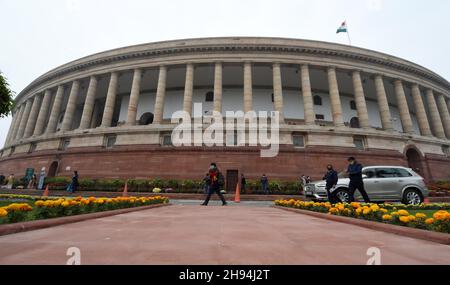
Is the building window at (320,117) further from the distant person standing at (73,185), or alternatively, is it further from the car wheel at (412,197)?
the distant person standing at (73,185)

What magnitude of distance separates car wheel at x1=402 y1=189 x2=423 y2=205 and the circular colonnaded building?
1024 centimetres

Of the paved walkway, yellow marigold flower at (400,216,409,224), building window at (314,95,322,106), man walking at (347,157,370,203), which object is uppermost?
building window at (314,95,322,106)

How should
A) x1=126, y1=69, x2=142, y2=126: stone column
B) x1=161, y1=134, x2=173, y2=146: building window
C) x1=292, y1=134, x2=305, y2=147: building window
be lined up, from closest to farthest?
x1=292, y1=134, x2=305, y2=147: building window
x1=161, y1=134, x2=173, y2=146: building window
x1=126, y1=69, x2=142, y2=126: stone column

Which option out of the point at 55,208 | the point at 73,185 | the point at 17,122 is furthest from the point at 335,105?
the point at 17,122

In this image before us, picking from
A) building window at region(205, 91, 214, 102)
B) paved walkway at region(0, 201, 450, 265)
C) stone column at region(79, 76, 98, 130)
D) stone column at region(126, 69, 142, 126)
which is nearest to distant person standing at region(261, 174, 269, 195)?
paved walkway at region(0, 201, 450, 265)

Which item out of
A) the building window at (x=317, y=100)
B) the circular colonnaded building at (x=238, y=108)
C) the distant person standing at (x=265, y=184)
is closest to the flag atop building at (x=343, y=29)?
the circular colonnaded building at (x=238, y=108)

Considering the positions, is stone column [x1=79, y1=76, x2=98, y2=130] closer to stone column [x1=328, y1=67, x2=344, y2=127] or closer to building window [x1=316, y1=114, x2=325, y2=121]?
stone column [x1=328, y1=67, x2=344, y2=127]

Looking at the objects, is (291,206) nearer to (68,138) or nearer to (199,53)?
(199,53)

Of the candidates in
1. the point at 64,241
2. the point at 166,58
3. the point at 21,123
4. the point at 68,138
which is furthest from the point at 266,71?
the point at 21,123

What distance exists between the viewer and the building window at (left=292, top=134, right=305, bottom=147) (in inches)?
868

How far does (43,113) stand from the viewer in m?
31.2

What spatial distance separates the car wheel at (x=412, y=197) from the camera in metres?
10.0

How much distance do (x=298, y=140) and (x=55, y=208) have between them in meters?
20.8

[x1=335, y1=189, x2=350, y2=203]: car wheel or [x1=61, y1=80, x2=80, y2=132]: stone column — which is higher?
[x1=61, y1=80, x2=80, y2=132]: stone column
